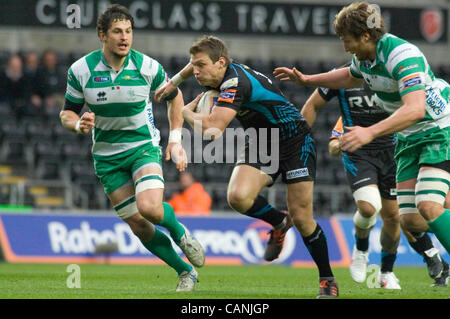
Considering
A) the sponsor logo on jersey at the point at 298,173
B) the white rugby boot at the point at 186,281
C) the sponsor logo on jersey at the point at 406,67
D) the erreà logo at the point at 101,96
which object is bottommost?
the white rugby boot at the point at 186,281

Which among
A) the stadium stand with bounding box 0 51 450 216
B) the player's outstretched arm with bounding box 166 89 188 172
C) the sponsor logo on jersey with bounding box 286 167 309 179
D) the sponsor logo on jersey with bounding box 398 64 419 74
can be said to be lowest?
the stadium stand with bounding box 0 51 450 216

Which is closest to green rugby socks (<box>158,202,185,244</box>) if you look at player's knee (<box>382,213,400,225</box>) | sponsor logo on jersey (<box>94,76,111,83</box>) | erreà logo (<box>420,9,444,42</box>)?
sponsor logo on jersey (<box>94,76,111,83</box>)

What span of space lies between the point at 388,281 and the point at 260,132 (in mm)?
2302

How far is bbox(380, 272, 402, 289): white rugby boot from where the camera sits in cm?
815

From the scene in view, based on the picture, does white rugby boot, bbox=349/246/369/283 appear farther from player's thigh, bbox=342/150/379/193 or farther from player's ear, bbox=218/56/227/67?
player's ear, bbox=218/56/227/67

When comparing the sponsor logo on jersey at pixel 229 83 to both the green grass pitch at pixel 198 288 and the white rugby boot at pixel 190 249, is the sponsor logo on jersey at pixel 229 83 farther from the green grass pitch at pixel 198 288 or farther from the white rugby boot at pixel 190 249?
the green grass pitch at pixel 198 288

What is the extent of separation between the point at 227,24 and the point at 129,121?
9.32 m

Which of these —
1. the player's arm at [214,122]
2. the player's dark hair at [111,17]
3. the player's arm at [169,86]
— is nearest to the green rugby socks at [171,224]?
the player's arm at [214,122]

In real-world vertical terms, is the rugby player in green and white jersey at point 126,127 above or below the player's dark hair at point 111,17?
below

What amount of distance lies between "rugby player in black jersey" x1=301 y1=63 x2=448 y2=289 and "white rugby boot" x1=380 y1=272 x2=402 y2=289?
2 centimetres

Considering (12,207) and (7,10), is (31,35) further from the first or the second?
(12,207)

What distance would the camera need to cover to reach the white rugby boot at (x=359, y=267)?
8688 millimetres

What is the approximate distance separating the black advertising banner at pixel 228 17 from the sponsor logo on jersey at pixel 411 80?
31.8 feet

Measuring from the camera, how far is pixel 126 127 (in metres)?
7.20
